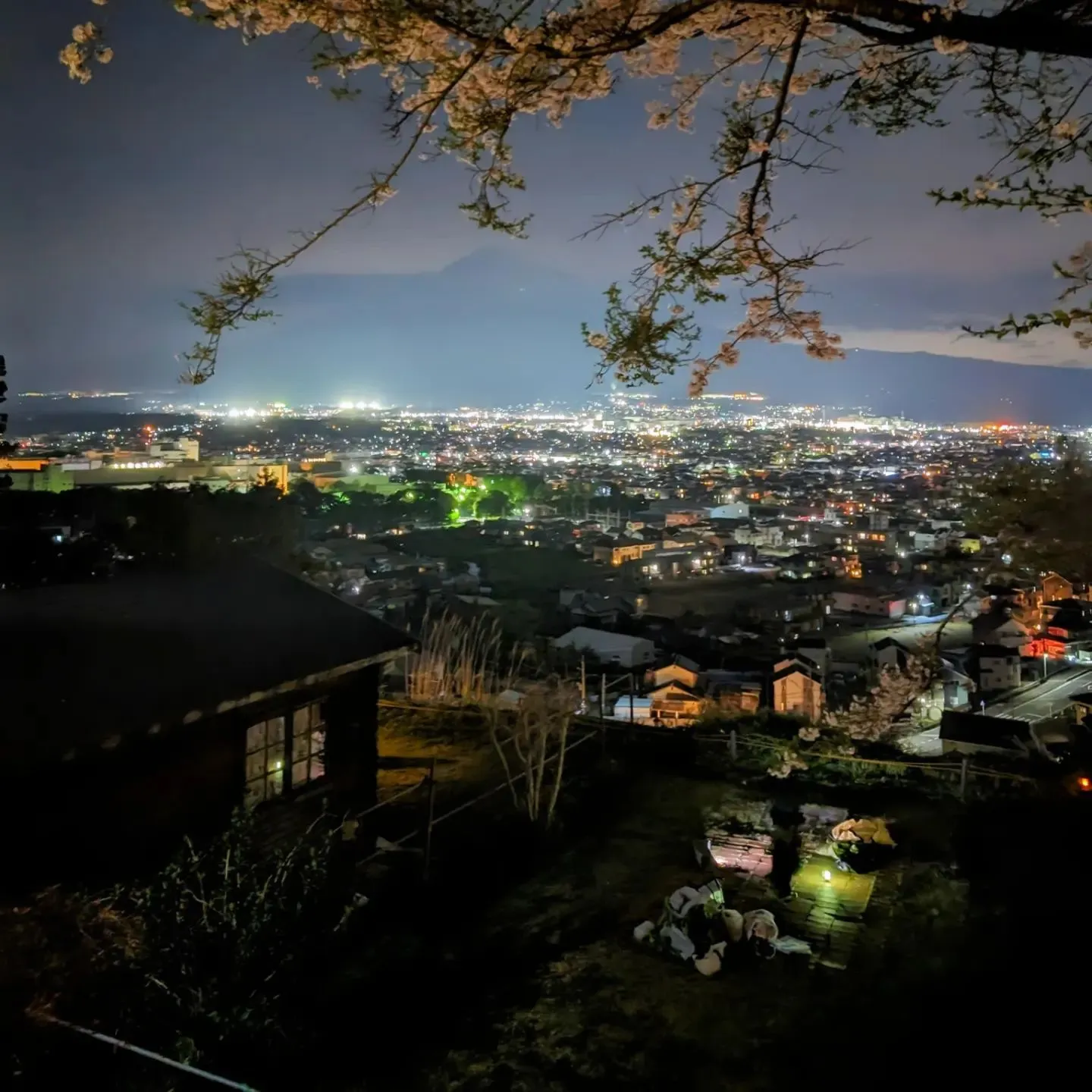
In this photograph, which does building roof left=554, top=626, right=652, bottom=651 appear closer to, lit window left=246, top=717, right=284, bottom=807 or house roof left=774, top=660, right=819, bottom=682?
house roof left=774, top=660, right=819, bottom=682

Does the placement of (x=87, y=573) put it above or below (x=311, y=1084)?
above

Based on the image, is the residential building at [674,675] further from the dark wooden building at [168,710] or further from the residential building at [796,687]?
the dark wooden building at [168,710]

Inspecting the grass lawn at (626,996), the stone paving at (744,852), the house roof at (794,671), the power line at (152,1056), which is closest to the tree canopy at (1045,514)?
the grass lawn at (626,996)

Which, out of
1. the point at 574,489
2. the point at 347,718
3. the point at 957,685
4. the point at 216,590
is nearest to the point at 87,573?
the point at 216,590

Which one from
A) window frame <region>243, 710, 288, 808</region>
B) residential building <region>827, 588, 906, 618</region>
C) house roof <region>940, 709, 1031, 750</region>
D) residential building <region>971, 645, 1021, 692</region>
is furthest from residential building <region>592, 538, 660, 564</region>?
window frame <region>243, 710, 288, 808</region>

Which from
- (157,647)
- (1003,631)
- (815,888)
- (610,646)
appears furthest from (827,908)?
(1003,631)

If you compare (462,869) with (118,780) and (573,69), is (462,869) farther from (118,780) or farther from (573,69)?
(573,69)
